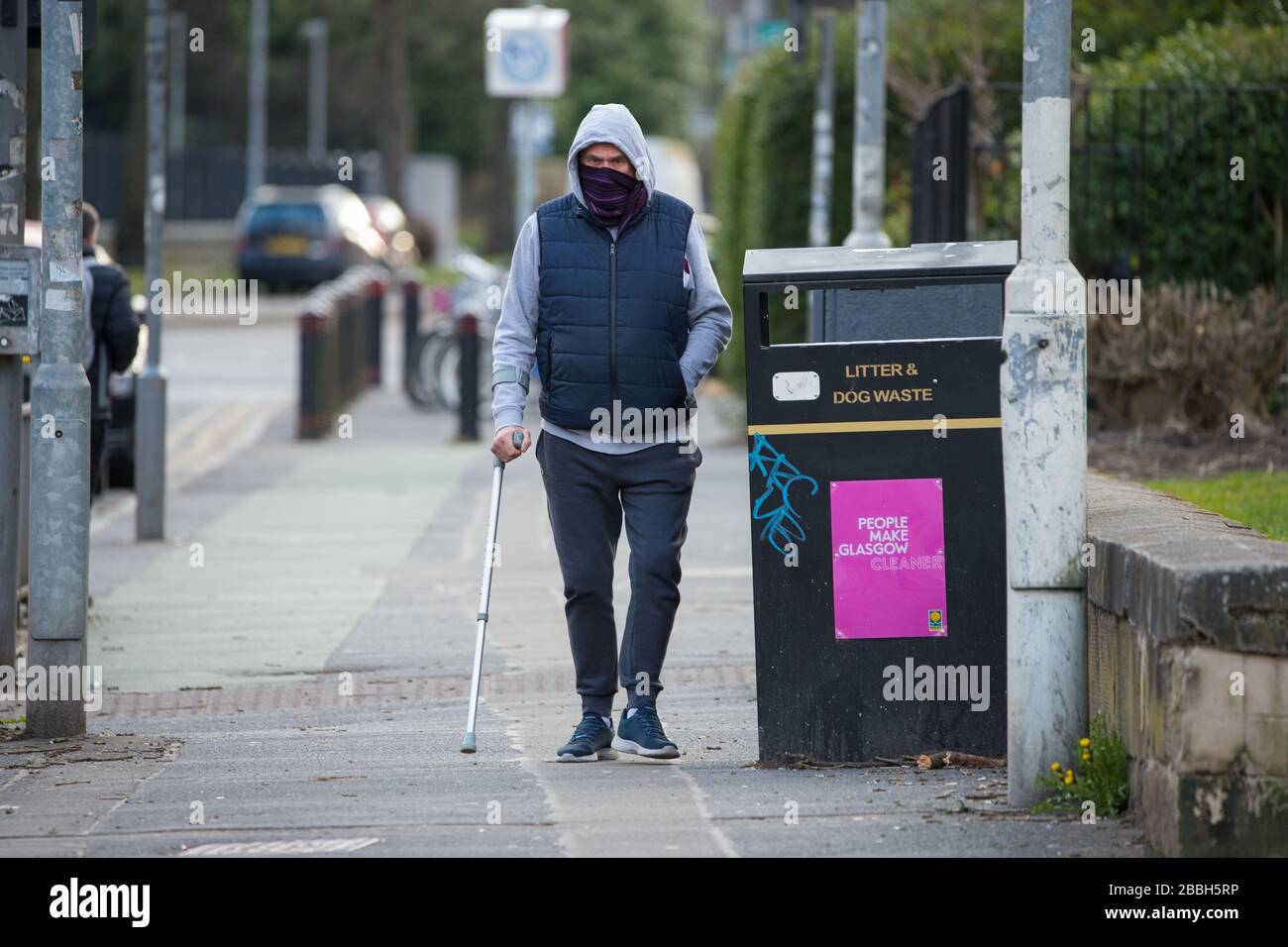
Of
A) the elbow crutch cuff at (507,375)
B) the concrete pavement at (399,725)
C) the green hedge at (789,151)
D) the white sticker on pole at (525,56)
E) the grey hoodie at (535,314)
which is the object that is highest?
the white sticker on pole at (525,56)

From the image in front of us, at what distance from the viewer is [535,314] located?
643cm

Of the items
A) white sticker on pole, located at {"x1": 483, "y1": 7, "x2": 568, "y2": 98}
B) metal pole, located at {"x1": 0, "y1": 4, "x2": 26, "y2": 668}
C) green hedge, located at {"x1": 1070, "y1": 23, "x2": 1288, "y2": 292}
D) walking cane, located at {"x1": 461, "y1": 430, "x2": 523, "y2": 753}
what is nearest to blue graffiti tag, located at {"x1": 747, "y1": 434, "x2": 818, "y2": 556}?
walking cane, located at {"x1": 461, "y1": 430, "x2": 523, "y2": 753}

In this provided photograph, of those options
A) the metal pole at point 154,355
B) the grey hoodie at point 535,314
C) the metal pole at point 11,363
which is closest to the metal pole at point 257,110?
the metal pole at point 154,355

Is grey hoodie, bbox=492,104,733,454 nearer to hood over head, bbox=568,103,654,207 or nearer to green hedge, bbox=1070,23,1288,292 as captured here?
hood over head, bbox=568,103,654,207

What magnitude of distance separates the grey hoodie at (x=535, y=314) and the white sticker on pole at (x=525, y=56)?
438 inches

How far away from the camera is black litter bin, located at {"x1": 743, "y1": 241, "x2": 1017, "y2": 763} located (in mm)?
6008

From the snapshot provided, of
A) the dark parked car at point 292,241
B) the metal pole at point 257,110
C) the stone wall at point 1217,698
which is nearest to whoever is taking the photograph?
the stone wall at point 1217,698

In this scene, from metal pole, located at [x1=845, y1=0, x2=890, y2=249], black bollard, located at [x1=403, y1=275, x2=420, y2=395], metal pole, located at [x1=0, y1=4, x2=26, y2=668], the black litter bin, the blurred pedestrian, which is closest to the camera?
the black litter bin

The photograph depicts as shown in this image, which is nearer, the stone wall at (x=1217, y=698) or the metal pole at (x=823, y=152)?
the stone wall at (x=1217, y=698)

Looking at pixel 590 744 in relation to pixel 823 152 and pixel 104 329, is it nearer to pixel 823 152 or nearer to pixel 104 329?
pixel 104 329

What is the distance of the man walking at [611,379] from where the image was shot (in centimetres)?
629

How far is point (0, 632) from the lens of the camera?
25.2 ft

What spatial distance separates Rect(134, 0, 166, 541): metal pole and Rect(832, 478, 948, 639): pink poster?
6876mm

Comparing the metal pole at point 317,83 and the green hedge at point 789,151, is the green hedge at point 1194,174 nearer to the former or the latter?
the green hedge at point 789,151
